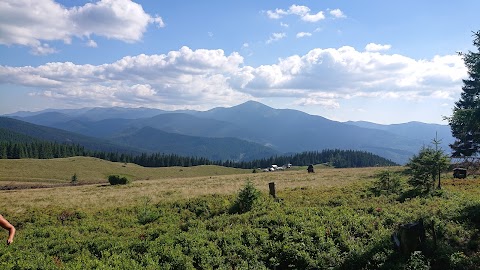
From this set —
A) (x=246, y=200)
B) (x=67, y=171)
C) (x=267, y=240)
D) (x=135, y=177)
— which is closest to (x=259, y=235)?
(x=267, y=240)

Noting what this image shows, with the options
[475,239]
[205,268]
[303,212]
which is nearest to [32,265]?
[205,268]

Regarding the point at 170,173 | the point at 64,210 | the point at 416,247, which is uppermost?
the point at 416,247

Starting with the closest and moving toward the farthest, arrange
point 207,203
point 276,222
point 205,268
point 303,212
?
point 205,268 → point 276,222 → point 303,212 → point 207,203

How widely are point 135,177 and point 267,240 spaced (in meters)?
91.8

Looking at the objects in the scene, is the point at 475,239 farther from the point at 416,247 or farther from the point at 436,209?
the point at 436,209

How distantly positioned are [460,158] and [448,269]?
4914 centimetres

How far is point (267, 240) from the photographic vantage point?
15.1m

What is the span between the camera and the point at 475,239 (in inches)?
543

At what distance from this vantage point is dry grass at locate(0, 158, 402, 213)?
30.7 metres

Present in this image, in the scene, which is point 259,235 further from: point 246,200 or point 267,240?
point 246,200

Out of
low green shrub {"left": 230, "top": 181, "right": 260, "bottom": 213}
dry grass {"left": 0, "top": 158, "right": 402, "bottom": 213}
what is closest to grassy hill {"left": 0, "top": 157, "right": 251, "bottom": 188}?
dry grass {"left": 0, "top": 158, "right": 402, "bottom": 213}

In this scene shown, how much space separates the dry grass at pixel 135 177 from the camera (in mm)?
30719

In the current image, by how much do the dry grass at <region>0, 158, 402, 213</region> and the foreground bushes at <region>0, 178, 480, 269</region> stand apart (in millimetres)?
7952

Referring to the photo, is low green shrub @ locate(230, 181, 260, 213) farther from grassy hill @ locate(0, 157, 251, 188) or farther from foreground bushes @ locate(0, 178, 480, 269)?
grassy hill @ locate(0, 157, 251, 188)
